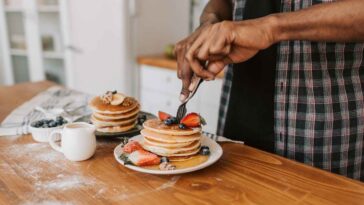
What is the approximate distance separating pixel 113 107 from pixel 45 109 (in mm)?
382

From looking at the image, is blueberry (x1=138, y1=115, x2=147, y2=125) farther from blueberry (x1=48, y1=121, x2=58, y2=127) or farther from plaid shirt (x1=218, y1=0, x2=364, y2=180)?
plaid shirt (x1=218, y1=0, x2=364, y2=180)

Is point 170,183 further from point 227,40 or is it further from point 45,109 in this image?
point 45,109

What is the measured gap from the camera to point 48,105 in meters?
1.35

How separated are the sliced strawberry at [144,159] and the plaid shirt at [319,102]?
1.38ft

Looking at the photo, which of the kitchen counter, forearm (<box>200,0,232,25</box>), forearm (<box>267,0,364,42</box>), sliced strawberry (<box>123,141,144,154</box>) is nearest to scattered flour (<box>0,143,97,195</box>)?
sliced strawberry (<box>123,141,144,154</box>)

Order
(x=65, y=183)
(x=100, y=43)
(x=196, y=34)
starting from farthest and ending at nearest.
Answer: (x=100, y=43), (x=196, y=34), (x=65, y=183)

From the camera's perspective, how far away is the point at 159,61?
2.55 metres

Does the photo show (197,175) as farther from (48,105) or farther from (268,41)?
(48,105)

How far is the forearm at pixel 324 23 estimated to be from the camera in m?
0.75

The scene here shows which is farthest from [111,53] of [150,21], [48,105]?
[48,105]

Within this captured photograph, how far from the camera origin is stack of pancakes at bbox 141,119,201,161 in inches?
32.0

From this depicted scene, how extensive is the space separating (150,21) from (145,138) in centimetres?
206

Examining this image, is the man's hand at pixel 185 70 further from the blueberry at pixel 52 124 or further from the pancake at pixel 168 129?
the blueberry at pixel 52 124

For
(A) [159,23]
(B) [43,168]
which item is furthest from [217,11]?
(A) [159,23]
